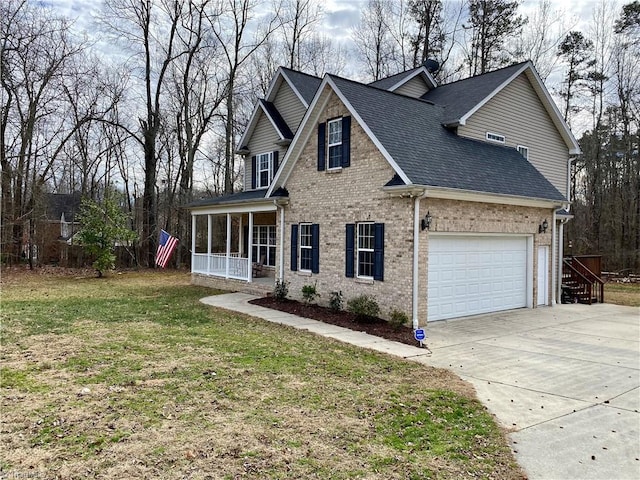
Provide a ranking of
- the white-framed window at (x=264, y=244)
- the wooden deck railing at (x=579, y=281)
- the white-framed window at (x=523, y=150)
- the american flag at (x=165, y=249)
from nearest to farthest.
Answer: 1. the wooden deck railing at (x=579, y=281)
2. the white-framed window at (x=523, y=150)
3. the american flag at (x=165, y=249)
4. the white-framed window at (x=264, y=244)

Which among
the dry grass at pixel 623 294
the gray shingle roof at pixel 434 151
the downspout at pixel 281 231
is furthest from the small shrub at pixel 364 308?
the dry grass at pixel 623 294

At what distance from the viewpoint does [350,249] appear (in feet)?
40.9

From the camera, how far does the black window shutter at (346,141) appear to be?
41.3 ft

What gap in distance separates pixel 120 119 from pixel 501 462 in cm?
3151

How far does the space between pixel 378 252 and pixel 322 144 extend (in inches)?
156

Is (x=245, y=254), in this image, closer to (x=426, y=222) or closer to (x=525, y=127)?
(x=426, y=222)

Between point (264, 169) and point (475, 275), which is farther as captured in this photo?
point (264, 169)

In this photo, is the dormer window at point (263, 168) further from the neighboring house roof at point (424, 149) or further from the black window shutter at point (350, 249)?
the black window shutter at point (350, 249)

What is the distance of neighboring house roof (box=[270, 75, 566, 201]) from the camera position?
448 inches

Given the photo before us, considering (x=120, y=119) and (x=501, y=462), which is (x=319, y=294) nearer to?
(x=501, y=462)

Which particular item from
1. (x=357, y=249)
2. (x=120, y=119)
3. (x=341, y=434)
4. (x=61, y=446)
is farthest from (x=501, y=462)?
(x=120, y=119)

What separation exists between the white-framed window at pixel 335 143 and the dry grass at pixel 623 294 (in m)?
11.7

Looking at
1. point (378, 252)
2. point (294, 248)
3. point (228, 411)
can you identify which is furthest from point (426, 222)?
point (228, 411)

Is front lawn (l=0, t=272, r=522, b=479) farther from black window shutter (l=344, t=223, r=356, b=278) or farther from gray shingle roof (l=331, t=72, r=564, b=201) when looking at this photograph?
gray shingle roof (l=331, t=72, r=564, b=201)
